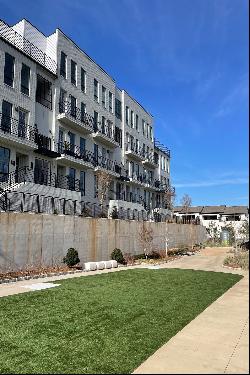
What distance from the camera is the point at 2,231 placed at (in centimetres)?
1795

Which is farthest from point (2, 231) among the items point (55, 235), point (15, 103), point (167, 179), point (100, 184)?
point (167, 179)

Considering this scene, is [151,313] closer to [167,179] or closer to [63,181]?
[63,181]

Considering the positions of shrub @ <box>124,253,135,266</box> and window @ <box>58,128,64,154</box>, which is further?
window @ <box>58,128,64,154</box>

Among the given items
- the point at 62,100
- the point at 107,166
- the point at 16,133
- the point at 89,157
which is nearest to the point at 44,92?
the point at 62,100

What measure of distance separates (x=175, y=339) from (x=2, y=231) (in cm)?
1277

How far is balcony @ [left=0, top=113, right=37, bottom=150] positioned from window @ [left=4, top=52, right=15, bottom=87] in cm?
279

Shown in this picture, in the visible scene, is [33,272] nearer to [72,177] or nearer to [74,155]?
[72,177]

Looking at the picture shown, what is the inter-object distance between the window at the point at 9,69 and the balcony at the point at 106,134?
37.0ft

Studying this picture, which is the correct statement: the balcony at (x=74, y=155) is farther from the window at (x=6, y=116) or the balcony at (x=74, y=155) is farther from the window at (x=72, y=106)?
the window at (x=6, y=116)

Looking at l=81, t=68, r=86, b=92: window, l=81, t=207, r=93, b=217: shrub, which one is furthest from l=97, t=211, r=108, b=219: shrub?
l=81, t=68, r=86, b=92: window

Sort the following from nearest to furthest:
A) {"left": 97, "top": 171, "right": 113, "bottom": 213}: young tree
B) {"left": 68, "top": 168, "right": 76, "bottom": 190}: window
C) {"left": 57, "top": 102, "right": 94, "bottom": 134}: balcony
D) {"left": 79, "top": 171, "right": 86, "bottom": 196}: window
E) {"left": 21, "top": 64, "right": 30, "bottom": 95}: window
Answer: {"left": 21, "top": 64, "right": 30, "bottom": 95}: window < {"left": 57, "top": 102, "right": 94, "bottom": 134}: balcony < {"left": 68, "top": 168, "right": 76, "bottom": 190}: window < {"left": 79, "top": 171, "right": 86, "bottom": 196}: window < {"left": 97, "top": 171, "right": 113, "bottom": 213}: young tree

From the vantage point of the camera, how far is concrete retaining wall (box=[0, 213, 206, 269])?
724 inches

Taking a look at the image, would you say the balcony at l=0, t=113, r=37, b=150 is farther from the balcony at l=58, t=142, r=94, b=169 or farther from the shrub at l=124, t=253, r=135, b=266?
the shrub at l=124, t=253, r=135, b=266

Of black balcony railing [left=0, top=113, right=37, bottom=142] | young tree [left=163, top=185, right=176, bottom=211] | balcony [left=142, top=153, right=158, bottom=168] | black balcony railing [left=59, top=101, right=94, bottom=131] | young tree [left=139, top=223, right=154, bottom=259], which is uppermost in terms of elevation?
black balcony railing [left=59, top=101, right=94, bottom=131]
